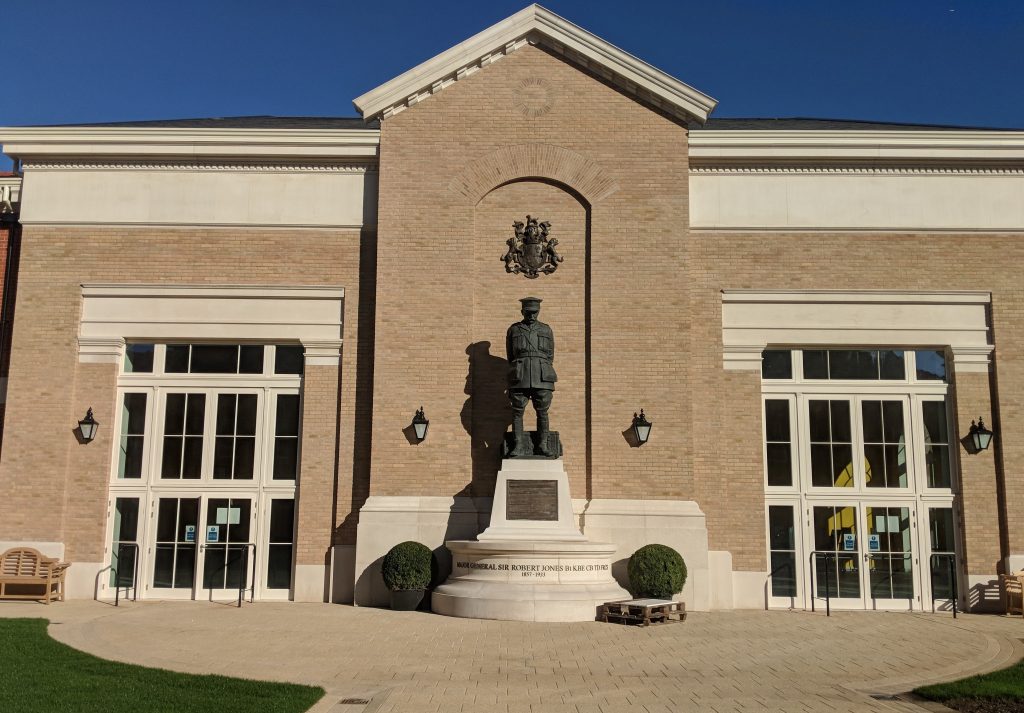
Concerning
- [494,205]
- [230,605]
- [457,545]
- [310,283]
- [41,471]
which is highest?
[494,205]

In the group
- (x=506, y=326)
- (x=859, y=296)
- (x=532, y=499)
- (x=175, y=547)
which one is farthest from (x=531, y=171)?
(x=175, y=547)

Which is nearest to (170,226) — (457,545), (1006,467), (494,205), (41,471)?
(41,471)

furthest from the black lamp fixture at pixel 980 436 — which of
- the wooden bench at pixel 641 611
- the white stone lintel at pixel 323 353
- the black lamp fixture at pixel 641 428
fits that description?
the white stone lintel at pixel 323 353

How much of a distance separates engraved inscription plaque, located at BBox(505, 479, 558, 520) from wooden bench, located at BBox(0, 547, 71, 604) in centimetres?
766

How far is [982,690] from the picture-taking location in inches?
351

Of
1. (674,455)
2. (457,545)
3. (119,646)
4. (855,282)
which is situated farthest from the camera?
(855,282)

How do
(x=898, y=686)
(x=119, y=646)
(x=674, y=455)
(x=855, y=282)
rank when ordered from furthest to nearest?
(x=855, y=282), (x=674, y=455), (x=119, y=646), (x=898, y=686)

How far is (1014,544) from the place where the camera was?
1636 cm

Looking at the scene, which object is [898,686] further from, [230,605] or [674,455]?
[230,605]

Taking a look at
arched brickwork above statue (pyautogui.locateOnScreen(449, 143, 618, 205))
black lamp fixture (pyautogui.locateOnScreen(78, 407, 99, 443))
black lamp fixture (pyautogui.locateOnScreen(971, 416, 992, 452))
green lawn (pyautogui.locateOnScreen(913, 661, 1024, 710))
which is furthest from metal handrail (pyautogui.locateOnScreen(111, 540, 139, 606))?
black lamp fixture (pyautogui.locateOnScreen(971, 416, 992, 452))

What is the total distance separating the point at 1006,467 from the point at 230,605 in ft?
44.3

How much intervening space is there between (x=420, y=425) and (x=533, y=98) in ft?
21.0

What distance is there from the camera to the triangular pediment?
1723cm

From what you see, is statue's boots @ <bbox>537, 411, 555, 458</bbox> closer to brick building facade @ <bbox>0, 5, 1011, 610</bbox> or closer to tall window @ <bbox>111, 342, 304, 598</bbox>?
brick building facade @ <bbox>0, 5, 1011, 610</bbox>
